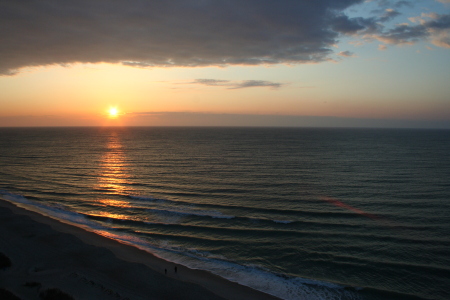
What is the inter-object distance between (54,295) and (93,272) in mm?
3667

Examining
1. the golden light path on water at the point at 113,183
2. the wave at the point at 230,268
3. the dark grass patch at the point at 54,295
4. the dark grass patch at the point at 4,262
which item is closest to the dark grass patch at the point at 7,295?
the dark grass patch at the point at 54,295

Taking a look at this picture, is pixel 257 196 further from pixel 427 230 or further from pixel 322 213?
pixel 427 230

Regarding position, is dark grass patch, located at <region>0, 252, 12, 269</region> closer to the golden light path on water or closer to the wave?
the wave

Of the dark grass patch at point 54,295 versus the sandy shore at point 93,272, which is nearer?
the dark grass patch at point 54,295

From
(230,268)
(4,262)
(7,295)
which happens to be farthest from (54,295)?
(230,268)

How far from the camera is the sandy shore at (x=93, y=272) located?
16.0 metres

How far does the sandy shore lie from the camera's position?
15977 mm

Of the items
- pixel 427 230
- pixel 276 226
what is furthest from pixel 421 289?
pixel 276 226

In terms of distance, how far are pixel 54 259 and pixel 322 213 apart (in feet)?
76.6

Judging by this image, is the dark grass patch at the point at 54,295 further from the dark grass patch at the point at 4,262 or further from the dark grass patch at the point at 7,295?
the dark grass patch at the point at 4,262

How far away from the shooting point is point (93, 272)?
18172 mm

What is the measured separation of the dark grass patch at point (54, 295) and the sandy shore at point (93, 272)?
578mm

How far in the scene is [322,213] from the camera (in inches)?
1131

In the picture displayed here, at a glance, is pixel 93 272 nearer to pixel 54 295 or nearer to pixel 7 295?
pixel 54 295
